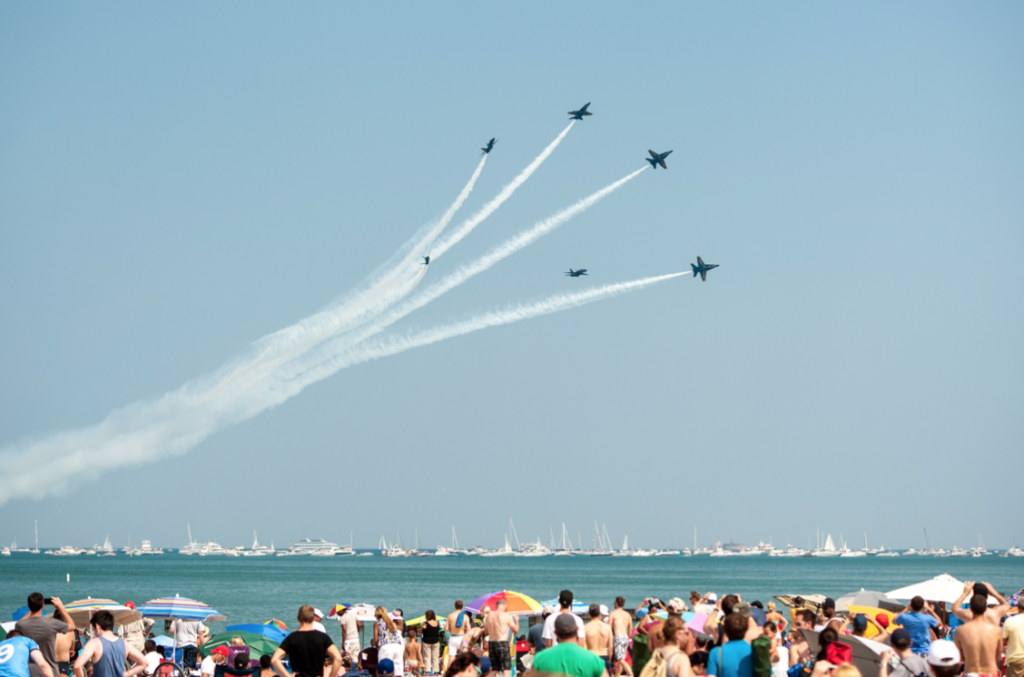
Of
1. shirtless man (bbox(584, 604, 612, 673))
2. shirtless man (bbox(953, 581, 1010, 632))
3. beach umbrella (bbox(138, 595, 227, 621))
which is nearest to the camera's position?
shirtless man (bbox(953, 581, 1010, 632))

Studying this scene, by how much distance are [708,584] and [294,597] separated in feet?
168

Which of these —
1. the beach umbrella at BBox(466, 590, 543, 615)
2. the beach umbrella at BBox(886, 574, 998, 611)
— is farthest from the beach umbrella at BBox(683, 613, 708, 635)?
the beach umbrella at BBox(886, 574, 998, 611)

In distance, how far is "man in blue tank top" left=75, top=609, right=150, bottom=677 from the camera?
9375 millimetres

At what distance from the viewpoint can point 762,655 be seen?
25.3 feet

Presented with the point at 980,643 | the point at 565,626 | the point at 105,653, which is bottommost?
the point at 980,643

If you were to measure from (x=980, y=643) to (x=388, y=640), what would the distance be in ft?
34.6

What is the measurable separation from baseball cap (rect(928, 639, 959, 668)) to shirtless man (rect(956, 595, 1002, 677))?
2415 mm

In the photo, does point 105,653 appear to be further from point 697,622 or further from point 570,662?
point 697,622

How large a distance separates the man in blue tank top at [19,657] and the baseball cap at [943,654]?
8.27 m

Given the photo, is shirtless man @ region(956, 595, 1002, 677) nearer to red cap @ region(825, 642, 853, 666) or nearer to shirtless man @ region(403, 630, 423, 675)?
red cap @ region(825, 642, 853, 666)

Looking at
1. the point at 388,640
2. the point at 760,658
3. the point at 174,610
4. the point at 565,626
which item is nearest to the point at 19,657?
the point at 565,626

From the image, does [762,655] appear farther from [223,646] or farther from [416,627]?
[416,627]

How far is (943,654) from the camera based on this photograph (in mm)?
7434

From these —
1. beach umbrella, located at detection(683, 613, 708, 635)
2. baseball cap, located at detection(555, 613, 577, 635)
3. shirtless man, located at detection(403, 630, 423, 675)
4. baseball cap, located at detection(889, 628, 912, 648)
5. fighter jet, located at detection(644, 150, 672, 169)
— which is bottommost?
shirtless man, located at detection(403, 630, 423, 675)
